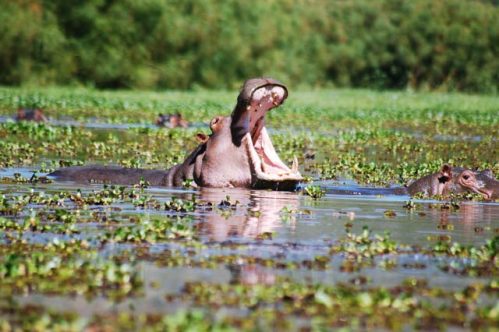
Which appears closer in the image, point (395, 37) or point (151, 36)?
point (151, 36)

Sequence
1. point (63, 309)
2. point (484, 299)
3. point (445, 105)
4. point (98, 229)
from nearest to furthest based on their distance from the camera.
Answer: point (63, 309) → point (484, 299) → point (98, 229) → point (445, 105)

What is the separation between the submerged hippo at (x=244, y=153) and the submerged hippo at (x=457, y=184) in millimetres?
1215

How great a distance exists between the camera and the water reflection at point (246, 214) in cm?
898

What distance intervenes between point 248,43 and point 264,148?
37028mm

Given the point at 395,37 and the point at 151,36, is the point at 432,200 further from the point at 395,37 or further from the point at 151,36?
the point at 395,37

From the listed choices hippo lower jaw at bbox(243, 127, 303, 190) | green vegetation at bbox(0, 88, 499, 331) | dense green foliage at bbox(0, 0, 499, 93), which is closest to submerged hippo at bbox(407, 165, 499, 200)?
green vegetation at bbox(0, 88, 499, 331)

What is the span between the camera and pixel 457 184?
1227cm

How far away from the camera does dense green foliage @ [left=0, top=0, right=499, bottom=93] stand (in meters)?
41.7

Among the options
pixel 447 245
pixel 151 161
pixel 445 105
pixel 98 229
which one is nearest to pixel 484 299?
pixel 447 245

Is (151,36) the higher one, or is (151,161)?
(151,36)

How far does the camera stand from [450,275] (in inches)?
294

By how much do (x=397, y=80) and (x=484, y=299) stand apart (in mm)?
49759

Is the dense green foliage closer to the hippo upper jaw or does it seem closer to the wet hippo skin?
the hippo upper jaw

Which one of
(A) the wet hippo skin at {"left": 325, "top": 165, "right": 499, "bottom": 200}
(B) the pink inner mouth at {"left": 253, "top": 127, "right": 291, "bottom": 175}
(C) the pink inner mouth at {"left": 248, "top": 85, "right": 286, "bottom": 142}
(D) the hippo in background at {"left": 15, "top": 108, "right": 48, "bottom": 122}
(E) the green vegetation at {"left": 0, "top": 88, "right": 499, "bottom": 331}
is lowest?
(E) the green vegetation at {"left": 0, "top": 88, "right": 499, "bottom": 331}
